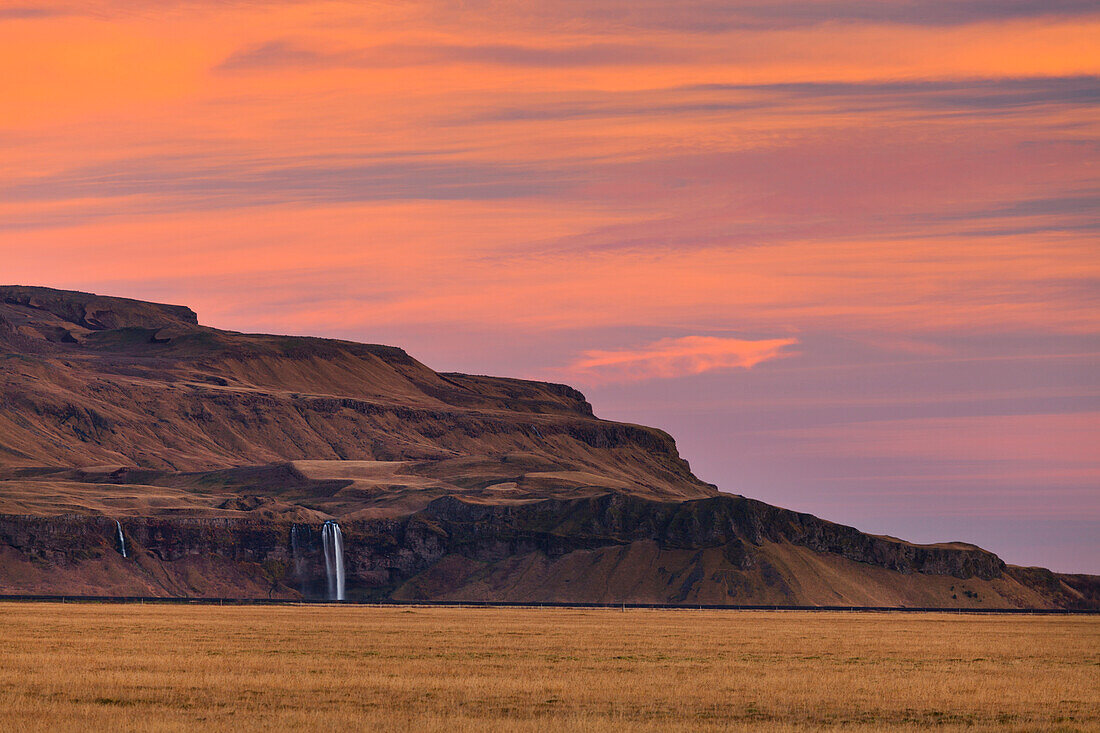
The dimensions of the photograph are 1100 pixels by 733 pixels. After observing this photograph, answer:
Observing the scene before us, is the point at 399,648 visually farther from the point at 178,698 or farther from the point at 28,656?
the point at 178,698

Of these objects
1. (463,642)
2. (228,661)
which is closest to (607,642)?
(463,642)

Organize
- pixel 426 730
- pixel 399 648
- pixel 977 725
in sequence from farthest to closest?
1. pixel 399 648
2. pixel 977 725
3. pixel 426 730

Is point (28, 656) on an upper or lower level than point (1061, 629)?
lower

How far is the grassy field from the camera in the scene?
4759cm

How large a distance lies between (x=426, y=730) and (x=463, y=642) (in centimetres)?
4612

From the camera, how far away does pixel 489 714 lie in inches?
1918

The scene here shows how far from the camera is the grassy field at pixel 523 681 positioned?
4759cm

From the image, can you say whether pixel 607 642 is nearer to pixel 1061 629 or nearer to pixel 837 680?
pixel 837 680

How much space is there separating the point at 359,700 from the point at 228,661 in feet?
57.9

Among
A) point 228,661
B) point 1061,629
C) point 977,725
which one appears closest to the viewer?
point 977,725

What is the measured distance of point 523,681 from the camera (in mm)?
59531

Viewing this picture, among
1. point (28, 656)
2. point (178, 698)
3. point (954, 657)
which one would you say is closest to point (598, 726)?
point (178, 698)

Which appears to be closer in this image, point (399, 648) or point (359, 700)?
point (359, 700)

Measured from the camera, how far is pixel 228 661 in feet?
222
